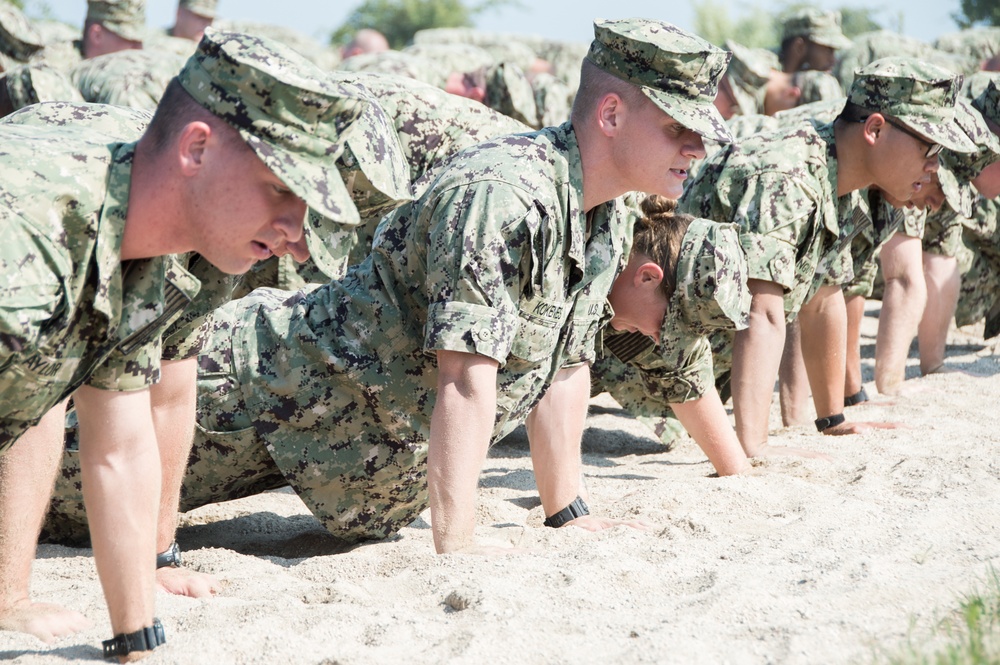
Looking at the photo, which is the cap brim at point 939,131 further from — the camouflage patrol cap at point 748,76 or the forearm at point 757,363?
the camouflage patrol cap at point 748,76

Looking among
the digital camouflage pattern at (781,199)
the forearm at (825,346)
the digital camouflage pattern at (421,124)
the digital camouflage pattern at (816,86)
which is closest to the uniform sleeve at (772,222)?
the digital camouflage pattern at (781,199)

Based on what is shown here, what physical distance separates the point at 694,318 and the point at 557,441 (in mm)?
822

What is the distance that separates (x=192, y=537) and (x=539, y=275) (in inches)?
72.0

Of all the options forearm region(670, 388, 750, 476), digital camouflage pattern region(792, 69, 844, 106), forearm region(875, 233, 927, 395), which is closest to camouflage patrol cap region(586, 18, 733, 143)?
forearm region(670, 388, 750, 476)

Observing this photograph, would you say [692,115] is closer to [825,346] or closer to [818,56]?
[825,346]

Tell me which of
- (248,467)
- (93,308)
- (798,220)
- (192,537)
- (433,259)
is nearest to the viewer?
(93,308)

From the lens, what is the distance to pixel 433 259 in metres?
3.54

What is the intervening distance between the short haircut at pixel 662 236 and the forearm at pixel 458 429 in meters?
1.58

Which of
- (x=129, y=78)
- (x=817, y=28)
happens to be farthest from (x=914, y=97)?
(x=817, y=28)

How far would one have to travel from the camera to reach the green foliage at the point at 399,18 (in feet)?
92.7

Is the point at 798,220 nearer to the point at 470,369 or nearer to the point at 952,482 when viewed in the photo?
the point at 952,482

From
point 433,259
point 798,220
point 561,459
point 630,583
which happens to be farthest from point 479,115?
point 630,583

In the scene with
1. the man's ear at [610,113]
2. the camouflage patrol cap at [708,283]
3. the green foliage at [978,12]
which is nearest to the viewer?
the man's ear at [610,113]

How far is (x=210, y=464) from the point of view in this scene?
14.1 ft
